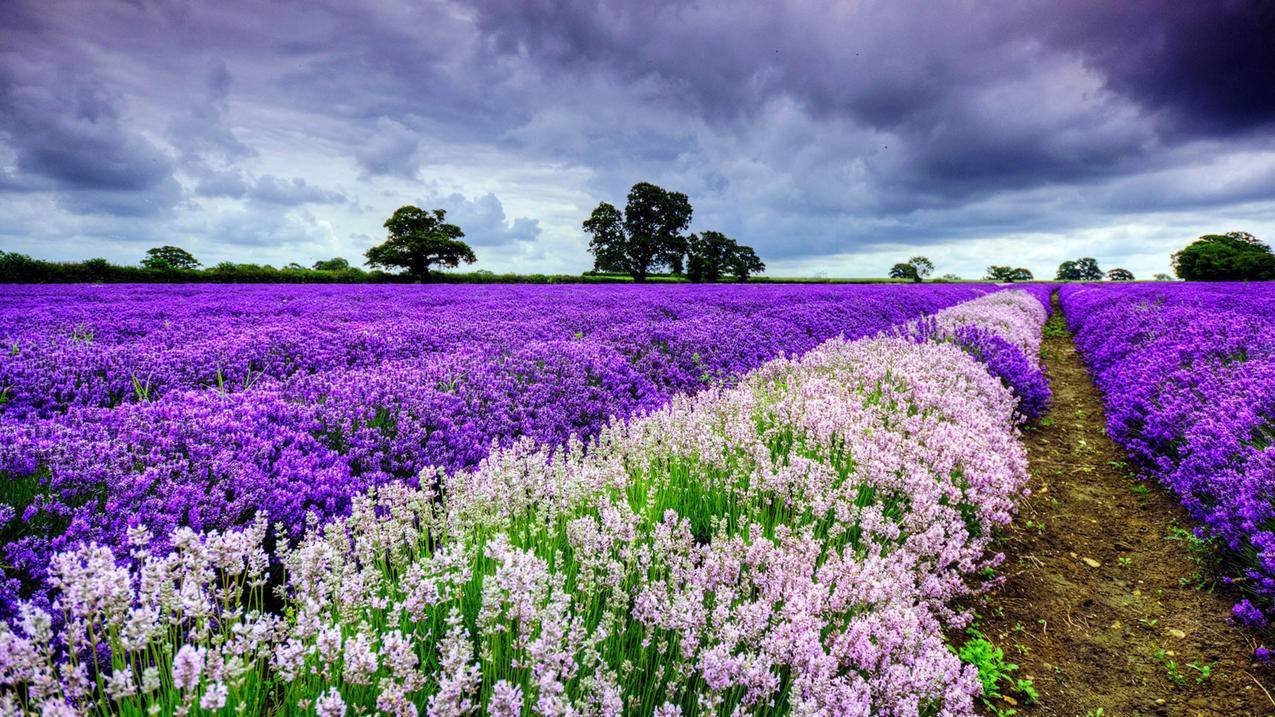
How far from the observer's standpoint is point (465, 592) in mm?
2236

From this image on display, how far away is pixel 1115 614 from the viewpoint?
12.4 ft

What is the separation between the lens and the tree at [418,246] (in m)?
40.5

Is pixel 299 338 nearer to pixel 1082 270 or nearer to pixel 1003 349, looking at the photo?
pixel 1003 349

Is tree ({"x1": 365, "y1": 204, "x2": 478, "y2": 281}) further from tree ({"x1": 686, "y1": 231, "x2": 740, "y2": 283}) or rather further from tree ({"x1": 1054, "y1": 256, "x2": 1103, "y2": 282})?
tree ({"x1": 1054, "y1": 256, "x2": 1103, "y2": 282})

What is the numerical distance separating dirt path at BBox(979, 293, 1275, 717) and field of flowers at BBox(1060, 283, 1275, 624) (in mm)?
281

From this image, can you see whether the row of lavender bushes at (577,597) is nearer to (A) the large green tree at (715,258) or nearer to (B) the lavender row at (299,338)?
(B) the lavender row at (299,338)

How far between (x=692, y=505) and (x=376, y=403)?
2712 mm

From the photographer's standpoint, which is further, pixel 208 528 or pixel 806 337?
pixel 806 337

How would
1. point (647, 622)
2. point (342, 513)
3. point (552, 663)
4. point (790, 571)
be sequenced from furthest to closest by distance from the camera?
point (342, 513) → point (790, 571) → point (647, 622) → point (552, 663)

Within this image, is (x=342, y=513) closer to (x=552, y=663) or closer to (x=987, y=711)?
(x=552, y=663)

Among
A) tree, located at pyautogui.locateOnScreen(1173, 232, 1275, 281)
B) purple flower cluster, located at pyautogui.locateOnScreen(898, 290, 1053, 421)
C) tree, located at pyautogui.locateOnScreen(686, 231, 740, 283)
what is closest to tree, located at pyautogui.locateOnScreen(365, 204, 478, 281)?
tree, located at pyautogui.locateOnScreen(686, 231, 740, 283)

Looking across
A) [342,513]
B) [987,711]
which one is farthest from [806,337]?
[342,513]

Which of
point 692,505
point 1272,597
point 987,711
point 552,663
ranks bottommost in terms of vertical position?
point 987,711

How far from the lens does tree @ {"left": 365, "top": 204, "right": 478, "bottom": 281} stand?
133 feet
